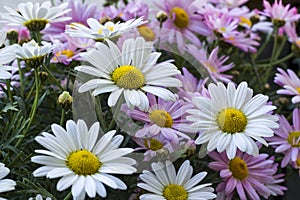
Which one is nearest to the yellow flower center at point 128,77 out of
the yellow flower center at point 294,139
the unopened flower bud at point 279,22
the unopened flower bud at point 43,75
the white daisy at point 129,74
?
the white daisy at point 129,74

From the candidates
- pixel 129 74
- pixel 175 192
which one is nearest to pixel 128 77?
pixel 129 74

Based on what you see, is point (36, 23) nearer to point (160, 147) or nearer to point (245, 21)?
point (160, 147)

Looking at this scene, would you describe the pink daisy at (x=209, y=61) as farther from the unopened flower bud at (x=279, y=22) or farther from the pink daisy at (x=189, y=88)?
the unopened flower bud at (x=279, y=22)

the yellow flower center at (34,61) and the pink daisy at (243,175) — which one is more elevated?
the yellow flower center at (34,61)

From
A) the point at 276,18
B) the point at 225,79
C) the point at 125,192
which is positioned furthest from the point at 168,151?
Result: the point at 276,18

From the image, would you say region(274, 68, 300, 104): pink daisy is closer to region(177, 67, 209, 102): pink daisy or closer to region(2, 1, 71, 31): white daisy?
region(177, 67, 209, 102): pink daisy

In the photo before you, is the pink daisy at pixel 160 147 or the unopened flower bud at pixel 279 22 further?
the unopened flower bud at pixel 279 22
